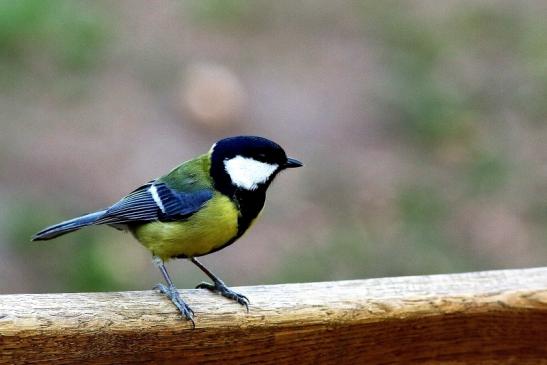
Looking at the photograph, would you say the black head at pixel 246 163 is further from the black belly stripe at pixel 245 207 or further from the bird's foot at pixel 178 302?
the bird's foot at pixel 178 302

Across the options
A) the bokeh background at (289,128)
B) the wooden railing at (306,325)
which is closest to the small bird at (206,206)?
the wooden railing at (306,325)

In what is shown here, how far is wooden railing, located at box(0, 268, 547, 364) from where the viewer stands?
1.38 metres

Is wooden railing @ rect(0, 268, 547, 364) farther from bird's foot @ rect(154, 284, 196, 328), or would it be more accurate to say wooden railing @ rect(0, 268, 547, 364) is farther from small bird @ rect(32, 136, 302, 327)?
small bird @ rect(32, 136, 302, 327)

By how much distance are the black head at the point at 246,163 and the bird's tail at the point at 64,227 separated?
0.88ft

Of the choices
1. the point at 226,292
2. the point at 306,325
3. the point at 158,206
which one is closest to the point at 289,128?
the point at 158,206

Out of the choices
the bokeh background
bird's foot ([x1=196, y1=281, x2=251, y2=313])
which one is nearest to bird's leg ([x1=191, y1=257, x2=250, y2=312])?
bird's foot ([x1=196, y1=281, x2=251, y2=313])

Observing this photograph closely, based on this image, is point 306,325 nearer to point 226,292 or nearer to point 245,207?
point 226,292

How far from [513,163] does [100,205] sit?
5.62 ft

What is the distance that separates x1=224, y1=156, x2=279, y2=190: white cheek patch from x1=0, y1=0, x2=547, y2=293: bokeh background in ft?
3.53

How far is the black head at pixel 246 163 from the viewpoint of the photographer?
189 centimetres

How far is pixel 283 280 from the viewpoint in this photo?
306 centimetres

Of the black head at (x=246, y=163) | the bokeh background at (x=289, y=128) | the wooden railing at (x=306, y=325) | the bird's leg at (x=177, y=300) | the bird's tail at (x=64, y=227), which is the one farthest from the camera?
the bokeh background at (x=289, y=128)

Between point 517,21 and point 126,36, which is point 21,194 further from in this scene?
point 517,21

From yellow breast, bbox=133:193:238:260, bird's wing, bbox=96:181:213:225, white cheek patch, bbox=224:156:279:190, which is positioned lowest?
yellow breast, bbox=133:193:238:260
